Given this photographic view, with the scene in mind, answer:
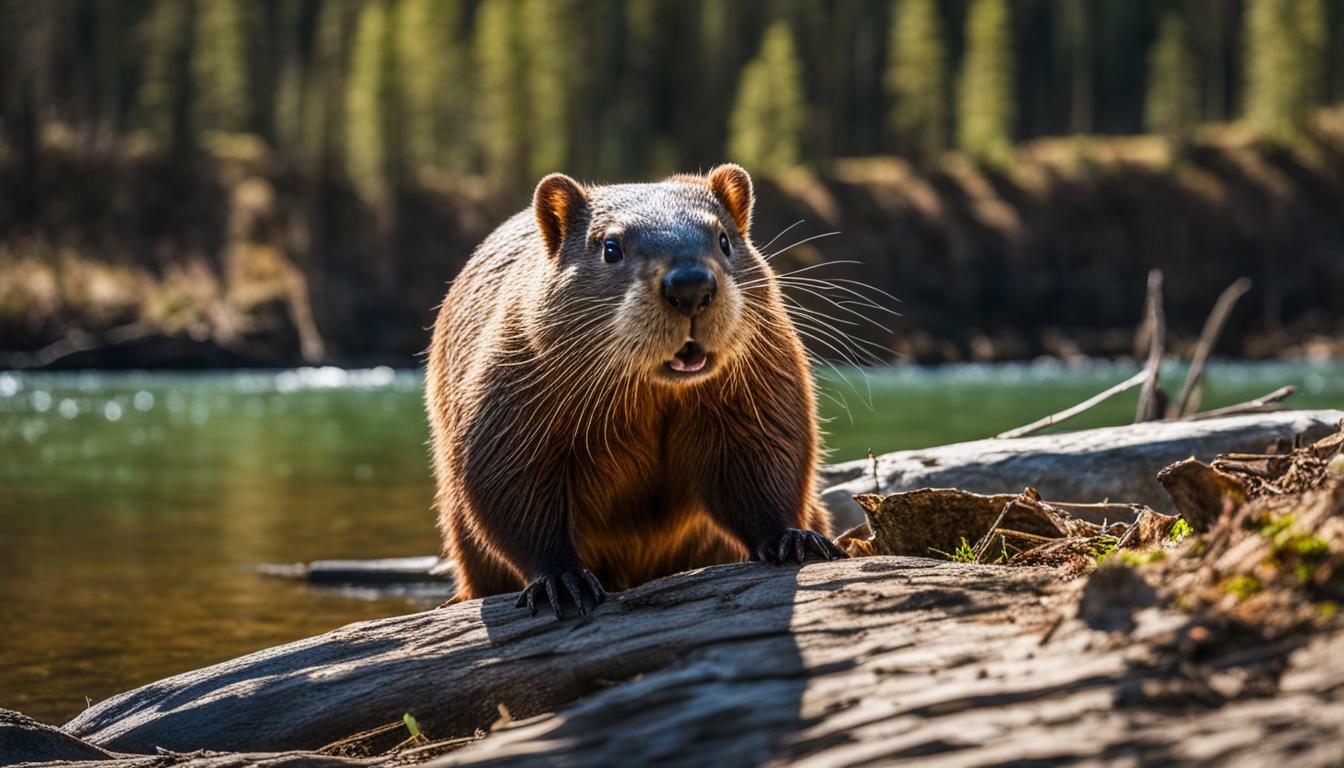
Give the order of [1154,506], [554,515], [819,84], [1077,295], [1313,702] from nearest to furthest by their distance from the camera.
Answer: [1313,702] → [554,515] → [1154,506] → [1077,295] → [819,84]

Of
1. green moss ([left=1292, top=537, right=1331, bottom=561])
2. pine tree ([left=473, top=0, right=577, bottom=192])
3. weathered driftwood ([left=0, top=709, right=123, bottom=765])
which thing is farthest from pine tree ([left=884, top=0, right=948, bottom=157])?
green moss ([left=1292, top=537, right=1331, bottom=561])

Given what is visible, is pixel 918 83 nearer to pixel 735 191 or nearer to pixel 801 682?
pixel 735 191

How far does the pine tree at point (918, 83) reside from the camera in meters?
78.5

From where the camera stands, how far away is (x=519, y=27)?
255ft

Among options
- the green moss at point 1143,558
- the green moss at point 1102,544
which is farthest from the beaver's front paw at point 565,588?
the green moss at point 1143,558

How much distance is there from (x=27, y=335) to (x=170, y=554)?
49522 mm

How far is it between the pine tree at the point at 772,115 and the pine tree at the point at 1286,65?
29567 mm

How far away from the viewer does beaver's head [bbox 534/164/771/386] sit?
16.4 feet

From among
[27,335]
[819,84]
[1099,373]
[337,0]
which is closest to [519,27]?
[337,0]

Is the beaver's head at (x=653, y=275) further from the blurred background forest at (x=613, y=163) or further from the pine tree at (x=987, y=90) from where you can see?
the pine tree at (x=987, y=90)

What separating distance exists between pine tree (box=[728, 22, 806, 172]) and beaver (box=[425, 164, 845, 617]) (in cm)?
7191

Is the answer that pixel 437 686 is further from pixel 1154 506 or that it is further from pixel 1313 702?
pixel 1154 506

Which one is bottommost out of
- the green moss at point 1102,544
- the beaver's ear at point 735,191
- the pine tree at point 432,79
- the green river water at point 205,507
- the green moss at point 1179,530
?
the green river water at point 205,507

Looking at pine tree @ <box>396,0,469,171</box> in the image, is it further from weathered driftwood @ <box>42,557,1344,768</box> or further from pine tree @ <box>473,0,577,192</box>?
weathered driftwood @ <box>42,557,1344,768</box>
